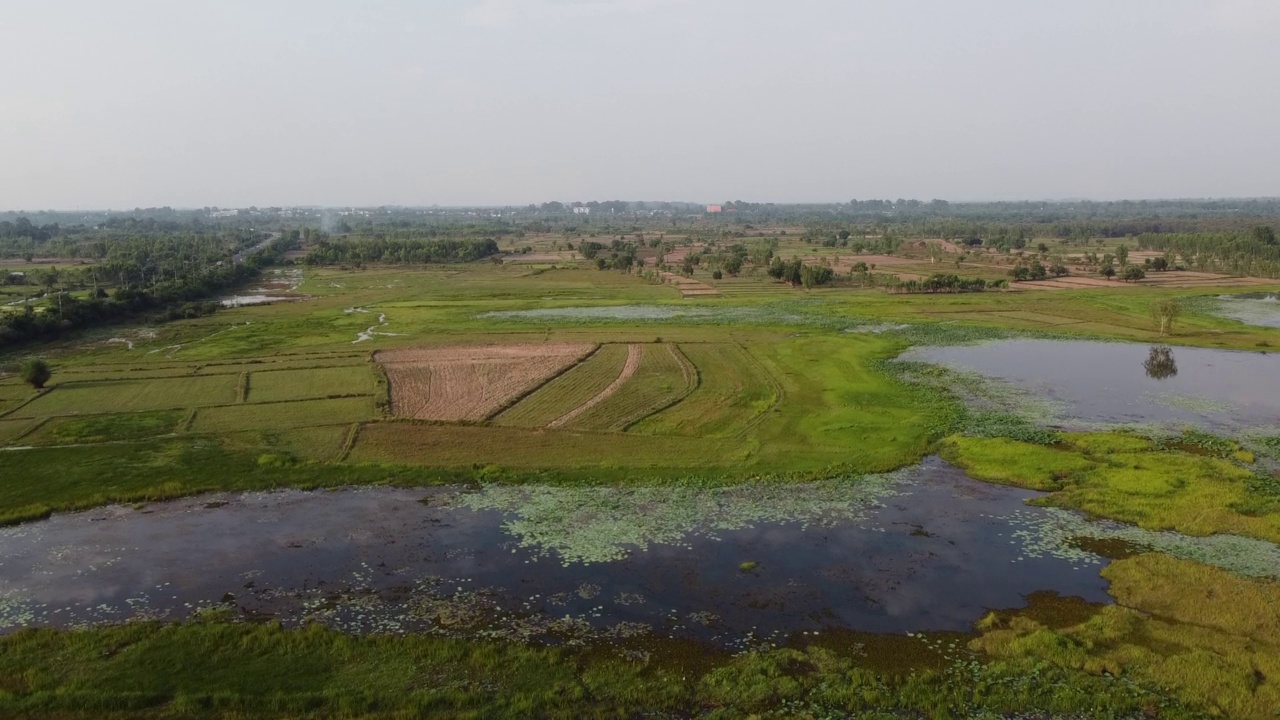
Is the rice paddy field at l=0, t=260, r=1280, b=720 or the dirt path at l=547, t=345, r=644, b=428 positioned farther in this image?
the dirt path at l=547, t=345, r=644, b=428

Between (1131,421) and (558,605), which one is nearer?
(558,605)

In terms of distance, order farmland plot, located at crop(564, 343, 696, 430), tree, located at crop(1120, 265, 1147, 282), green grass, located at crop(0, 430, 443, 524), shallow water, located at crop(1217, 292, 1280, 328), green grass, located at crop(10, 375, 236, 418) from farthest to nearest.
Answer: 1. tree, located at crop(1120, 265, 1147, 282)
2. shallow water, located at crop(1217, 292, 1280, 328)
3. green grass, located at crop(10, 375, 236, 418)
4. farmland plot, located at crop(564, 343, 696, 430)
5. green grass, located at crop(0, 430, 443, 524)

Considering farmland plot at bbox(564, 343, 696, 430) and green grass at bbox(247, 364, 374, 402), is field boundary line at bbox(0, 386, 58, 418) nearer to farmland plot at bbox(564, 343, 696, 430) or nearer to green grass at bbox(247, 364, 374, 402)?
green grass at bbox(247, 364, 374, 402)

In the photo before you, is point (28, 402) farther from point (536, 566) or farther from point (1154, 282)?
point (1154, 282)

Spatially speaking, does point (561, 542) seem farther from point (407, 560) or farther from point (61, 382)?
point (61, 382)

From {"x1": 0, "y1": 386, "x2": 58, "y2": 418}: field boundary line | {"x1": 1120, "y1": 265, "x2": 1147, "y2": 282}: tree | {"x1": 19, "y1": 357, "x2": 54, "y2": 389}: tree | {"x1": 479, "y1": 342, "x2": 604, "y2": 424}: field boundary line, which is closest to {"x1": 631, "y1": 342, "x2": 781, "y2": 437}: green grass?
{"x1": 479, "y1": 342, "x2": 604, "y2": 424}: field boundary line

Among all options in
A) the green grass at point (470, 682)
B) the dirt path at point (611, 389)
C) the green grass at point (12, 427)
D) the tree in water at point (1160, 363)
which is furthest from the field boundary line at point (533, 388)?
the tree in water at point (1160, 363)

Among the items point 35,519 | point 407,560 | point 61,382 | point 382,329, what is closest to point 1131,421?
point 407,560
